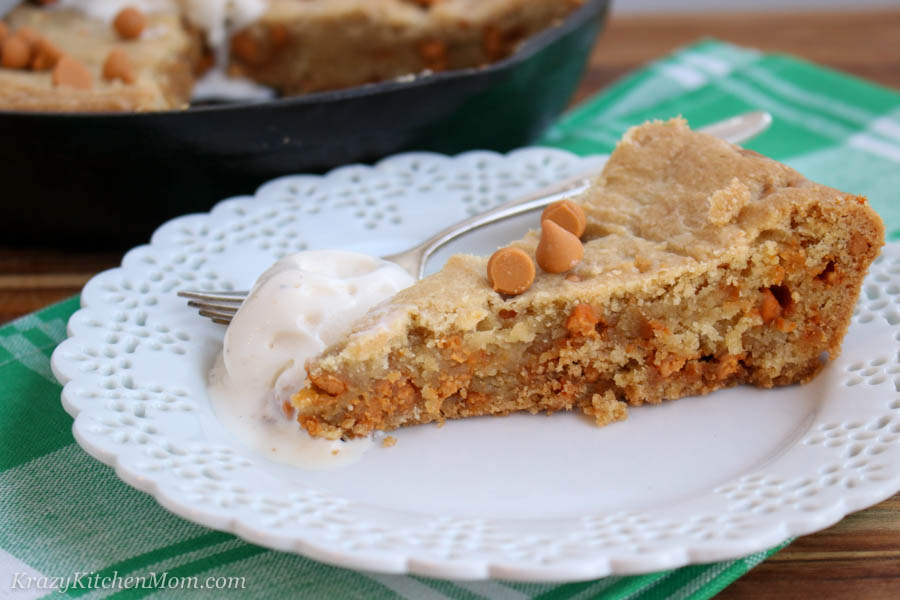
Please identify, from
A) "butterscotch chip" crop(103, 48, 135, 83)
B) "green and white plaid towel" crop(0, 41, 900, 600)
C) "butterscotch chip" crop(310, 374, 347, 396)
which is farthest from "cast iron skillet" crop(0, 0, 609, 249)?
"butterscotch chip" crop(310, 374, 347, 396)

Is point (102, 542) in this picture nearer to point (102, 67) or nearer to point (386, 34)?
point (102, 67)

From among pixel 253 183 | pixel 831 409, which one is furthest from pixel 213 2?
pixel 831 409

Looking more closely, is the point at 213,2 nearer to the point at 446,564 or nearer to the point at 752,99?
the point at 752,99

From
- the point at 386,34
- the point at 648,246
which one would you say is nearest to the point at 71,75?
the point at 386,34

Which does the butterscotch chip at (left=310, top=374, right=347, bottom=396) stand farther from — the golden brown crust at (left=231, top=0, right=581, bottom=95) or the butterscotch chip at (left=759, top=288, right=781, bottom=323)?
the golden brown crust at (left=231, top=0, right=581, bottom=95)

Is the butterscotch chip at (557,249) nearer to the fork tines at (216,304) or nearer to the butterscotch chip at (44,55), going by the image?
the fork tines at (216,304)
